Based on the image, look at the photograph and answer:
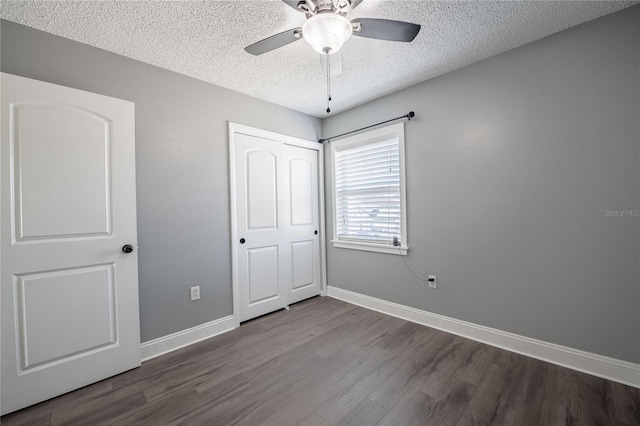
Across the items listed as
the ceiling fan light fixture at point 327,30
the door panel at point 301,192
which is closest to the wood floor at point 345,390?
the door panel at point 301,192

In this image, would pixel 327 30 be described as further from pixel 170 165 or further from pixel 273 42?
pixel 170 165

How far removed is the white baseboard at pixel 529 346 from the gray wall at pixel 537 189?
0.06 m

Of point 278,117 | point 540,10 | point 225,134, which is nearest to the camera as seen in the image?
point 540,10

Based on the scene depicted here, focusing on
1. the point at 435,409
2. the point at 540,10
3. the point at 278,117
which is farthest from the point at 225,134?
the point at 435,409

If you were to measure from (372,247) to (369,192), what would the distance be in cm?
67

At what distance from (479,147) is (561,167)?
1.94ft

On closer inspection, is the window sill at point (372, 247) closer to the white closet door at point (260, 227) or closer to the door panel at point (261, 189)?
the white closet door at point (260, 227)

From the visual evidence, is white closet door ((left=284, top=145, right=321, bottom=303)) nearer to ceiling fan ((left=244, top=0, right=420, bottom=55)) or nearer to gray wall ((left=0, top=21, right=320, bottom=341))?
gray wall ((left=0, top=21, right=320, bottom=341))

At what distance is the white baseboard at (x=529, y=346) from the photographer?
5.77 ft

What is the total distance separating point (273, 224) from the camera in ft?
10.3

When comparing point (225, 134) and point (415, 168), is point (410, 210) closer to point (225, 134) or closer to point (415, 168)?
point (415, 168)

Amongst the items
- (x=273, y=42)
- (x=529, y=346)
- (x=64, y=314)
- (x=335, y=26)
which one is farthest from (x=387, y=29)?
(x=64, y=314)

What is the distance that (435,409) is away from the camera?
157cm

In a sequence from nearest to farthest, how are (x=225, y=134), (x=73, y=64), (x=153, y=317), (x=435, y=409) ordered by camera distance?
(x=435, y=409), (x=73, y=64), (x=153, y=317), (x=225, y=134)
